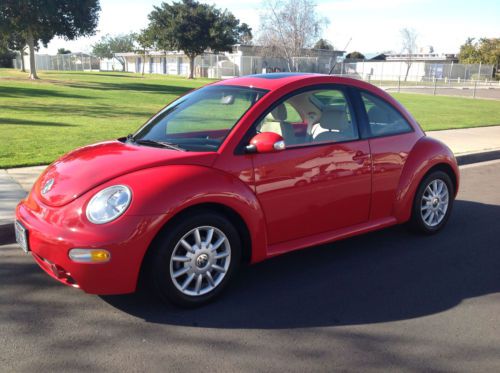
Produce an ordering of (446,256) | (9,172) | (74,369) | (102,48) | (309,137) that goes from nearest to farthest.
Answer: (74,369) → (309,137) → (446,256) → (9,172) → (102,48)

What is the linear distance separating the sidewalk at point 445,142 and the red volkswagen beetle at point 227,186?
1836mm

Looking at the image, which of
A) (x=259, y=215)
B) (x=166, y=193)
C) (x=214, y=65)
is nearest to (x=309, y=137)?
(x=259, y=215)

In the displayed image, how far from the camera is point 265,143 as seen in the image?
3.93m

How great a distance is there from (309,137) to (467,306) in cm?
183

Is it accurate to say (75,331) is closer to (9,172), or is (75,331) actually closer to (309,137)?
(309,137)

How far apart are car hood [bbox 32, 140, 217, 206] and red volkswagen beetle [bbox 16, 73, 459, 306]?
1 cm

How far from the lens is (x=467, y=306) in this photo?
4.04 m

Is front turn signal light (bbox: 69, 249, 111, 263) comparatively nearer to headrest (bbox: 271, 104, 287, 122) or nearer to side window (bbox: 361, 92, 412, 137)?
headrest (bbox: 271, 104, 287, 122)

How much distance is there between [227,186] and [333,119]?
142cm

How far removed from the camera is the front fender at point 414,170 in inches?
199

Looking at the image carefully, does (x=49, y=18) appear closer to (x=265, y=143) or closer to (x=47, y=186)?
(x=47, y=186)

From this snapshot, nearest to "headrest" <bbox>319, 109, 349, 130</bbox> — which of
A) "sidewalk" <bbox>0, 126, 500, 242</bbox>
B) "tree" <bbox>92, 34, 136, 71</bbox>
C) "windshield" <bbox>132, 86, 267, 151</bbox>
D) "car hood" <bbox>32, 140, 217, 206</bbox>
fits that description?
"windshield" <bbox>132, 86, 267, 151</bbox>

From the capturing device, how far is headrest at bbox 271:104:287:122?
435 centimetres

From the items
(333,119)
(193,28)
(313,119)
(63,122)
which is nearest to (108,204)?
(313,119)
